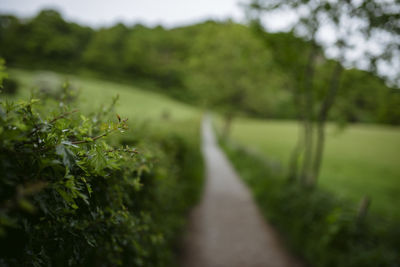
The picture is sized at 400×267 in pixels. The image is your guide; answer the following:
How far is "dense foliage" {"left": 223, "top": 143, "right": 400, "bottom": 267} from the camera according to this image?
4.18 metres

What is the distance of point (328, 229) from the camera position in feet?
15.8

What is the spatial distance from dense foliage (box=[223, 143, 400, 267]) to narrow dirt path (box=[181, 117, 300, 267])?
0.48 m

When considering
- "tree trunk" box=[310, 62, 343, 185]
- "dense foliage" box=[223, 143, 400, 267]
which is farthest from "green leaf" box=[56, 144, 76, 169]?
"tree trunk" box=[310, 62, 343, 185]

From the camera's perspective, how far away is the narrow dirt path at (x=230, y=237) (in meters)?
5.27

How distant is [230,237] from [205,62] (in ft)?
60.1

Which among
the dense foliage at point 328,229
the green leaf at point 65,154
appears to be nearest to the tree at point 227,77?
the dense foliage at point 328,229

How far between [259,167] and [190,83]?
16721 millimetres

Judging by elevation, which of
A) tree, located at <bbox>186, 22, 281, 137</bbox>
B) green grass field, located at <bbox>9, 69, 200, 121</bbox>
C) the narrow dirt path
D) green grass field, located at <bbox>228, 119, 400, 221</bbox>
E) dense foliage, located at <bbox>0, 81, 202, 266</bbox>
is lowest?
the narrow dirt path

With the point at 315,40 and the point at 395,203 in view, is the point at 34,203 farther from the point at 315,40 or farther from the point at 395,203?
the point at 395,203

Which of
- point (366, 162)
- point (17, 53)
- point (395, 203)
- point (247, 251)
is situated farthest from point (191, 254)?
point (17, 53)

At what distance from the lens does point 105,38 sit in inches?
2312

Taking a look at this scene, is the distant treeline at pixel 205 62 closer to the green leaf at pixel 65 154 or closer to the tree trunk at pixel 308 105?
the tree trunk at pixel 308 105

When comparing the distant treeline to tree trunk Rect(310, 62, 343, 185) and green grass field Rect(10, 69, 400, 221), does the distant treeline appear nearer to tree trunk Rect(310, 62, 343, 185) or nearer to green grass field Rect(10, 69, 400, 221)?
tree trunk Rect(310, 62, 343, 185)

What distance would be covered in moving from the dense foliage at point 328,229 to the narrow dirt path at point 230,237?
48cm
